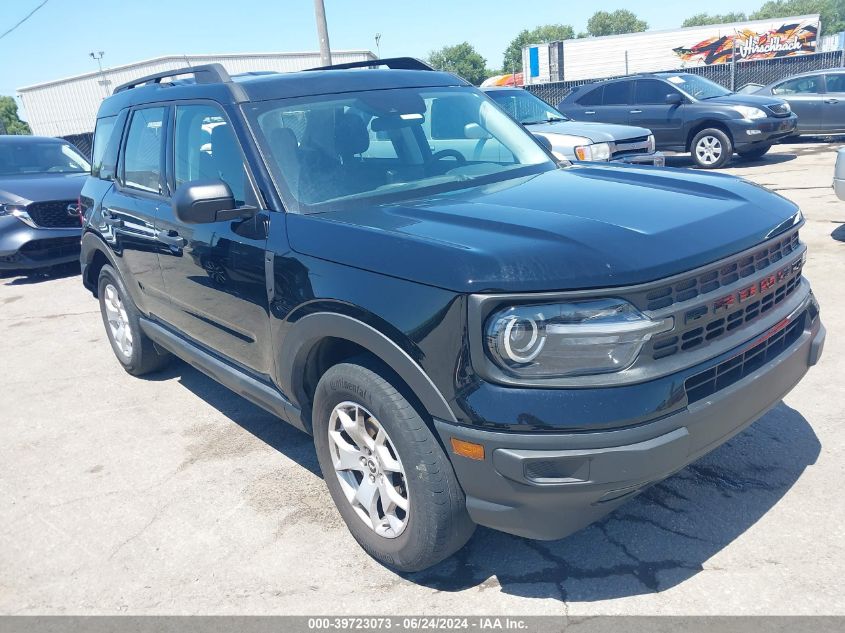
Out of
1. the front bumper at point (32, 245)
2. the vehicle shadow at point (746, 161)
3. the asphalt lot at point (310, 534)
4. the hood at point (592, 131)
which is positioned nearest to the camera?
the asphalt lot at point (310, 534)

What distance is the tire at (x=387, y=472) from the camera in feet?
8.27

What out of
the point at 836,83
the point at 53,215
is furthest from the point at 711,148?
the point at 53,215

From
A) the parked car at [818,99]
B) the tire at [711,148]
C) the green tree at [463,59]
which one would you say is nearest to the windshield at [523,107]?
the tire at [711,148]

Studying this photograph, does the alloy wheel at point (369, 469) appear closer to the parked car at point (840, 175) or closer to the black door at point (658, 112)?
the parked car at point (840, 175)

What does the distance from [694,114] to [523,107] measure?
4288mm

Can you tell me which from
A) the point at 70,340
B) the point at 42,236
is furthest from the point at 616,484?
the point at 42,236

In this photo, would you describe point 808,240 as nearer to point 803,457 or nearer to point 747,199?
point 803,457

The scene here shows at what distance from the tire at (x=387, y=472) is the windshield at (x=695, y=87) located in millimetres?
12590

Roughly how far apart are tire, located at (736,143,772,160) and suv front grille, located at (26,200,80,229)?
37.0 feet

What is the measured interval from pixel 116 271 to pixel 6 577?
242 centimetres

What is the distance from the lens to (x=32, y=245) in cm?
883

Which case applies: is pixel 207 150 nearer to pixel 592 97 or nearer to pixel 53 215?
pixel 53 215

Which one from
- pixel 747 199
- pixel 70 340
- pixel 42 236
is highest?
pixel 747 199

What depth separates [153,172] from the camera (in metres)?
4.34
